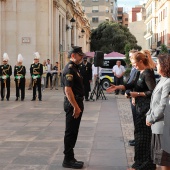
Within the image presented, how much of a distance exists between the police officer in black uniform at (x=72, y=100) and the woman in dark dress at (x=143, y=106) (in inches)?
23.2

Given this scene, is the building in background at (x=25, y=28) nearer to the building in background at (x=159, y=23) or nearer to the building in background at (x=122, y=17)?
the building in background at (x=159, y=23)

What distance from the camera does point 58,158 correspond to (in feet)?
22.6

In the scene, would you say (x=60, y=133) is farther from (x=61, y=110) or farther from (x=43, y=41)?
(x=43, y=41)

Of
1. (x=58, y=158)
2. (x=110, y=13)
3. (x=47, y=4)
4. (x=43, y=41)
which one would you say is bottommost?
(x=58, y=158)

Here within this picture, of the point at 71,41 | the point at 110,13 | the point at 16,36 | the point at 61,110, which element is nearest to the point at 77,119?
the point at 61,110

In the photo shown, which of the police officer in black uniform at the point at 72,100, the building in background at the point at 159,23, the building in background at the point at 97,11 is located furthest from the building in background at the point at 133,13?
the police officer in black uniform at the point at 72,100

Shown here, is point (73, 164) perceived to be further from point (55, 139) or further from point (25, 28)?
point (25, 28)

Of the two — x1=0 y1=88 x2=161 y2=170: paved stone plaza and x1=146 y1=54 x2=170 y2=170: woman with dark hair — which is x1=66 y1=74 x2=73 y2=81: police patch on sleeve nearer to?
x1=0 y1=88 x2=161 y2=170: paved stone plaza

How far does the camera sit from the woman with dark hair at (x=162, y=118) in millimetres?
4598

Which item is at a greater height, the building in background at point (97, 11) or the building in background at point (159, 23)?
the building in background at point (97, 11)

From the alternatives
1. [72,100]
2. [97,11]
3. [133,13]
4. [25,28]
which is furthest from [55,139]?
[133,13]

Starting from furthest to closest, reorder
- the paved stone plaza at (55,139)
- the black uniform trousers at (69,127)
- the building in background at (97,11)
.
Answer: the building in background at (97,11) < the paved stone plaza at (55,139) < the black uniform trousers at (69,127)

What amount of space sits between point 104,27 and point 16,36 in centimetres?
4282

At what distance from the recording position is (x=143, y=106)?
20.2ft
